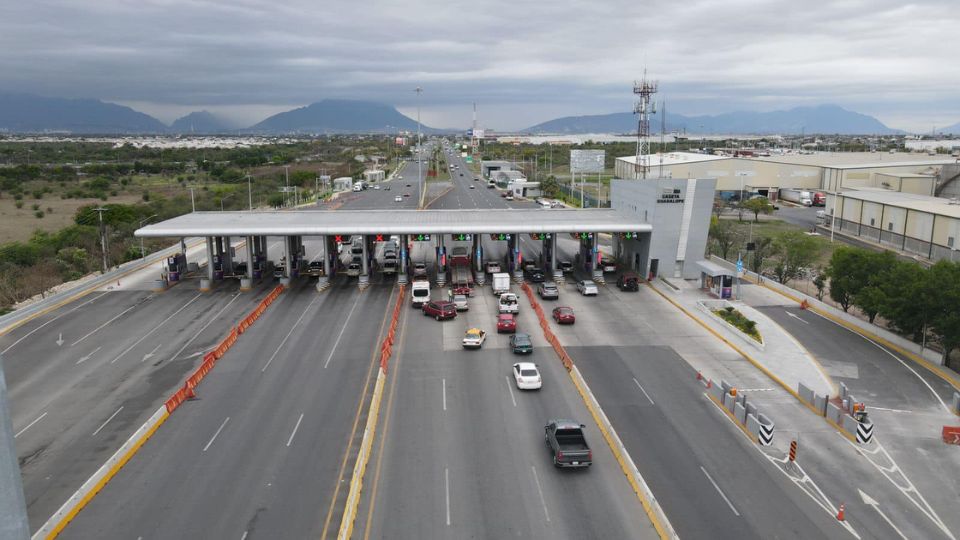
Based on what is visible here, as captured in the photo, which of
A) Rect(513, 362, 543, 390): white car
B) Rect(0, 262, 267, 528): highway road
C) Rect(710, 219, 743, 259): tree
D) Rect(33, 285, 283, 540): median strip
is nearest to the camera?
Rect(33, 285, 283, 540): median strip

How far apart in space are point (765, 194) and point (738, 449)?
114522 millimetres

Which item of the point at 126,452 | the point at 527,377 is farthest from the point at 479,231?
the point at 126,452

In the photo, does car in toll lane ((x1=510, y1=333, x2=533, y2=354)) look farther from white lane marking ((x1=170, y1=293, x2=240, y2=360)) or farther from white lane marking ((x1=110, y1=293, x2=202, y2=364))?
white lane marking ((x1=110, y1=293, x2=202, y2=364))

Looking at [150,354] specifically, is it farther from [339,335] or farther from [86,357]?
[339,335]

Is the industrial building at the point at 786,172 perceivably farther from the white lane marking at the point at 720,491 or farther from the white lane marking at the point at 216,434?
the white lane marking at the point at 216,434

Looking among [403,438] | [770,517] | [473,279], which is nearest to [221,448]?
[403,438]

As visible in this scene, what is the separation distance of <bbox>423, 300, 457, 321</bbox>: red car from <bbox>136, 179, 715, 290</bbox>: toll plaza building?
9.36m

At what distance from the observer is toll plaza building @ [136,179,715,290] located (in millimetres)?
54094

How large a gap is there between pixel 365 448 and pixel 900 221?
7356 cm

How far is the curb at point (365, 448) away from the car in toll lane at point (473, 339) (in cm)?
432

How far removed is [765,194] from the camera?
128875 millimetres

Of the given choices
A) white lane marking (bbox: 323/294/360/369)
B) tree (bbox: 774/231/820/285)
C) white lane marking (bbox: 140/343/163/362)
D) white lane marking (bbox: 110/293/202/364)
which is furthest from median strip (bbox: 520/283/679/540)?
tree (bbox: 774/231/820/285)

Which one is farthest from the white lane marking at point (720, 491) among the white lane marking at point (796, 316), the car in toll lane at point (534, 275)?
the car in toll lane at point (534, 275)

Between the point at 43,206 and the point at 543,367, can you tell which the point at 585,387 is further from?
the point at 43,206
